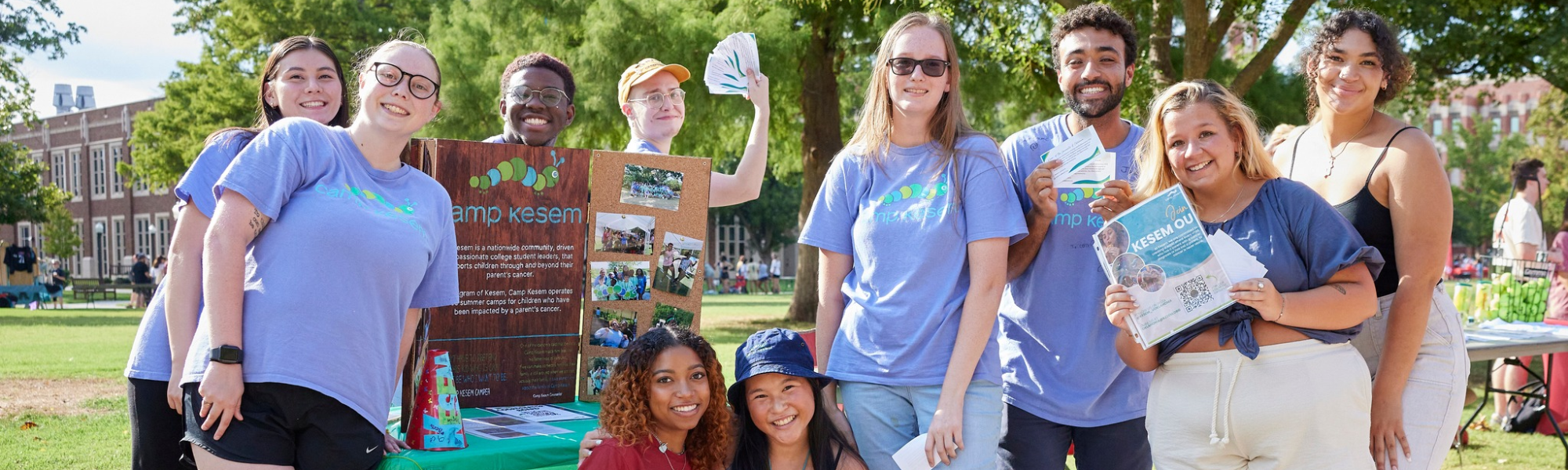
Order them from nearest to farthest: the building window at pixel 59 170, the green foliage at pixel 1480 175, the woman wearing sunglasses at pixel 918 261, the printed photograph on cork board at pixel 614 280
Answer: the woman wearing sunglasses at pixel 918 261 → the printed photograph on cork board at pixel 614 280 → the green foliage at pixel 1480 175 → the building window at pixel 59 170

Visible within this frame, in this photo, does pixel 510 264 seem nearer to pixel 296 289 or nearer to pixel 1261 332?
pixel 296 289

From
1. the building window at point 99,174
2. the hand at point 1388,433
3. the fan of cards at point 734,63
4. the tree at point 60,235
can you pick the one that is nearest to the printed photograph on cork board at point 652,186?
the fan of cards at point 734,63

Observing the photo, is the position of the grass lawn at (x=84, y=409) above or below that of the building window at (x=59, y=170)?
below

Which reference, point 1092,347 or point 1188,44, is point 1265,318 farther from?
point 1188,44

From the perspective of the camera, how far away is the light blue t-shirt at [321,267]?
242 cm

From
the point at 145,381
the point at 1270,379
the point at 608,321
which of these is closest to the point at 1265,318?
the point at 1270,379

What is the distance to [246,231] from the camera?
2.41m

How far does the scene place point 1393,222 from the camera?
282 cm

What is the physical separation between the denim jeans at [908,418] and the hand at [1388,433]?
3.42 ft

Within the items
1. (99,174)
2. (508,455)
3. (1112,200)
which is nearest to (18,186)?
(508,455)

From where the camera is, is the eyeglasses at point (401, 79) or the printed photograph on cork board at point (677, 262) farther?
the printed photograph on cork board at point (677, 262)

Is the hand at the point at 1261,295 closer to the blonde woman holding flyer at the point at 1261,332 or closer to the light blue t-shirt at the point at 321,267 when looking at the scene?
the blonde woman holding flyer at the point at 1261,332

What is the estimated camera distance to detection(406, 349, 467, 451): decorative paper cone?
3.10m

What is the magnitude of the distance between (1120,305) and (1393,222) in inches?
35.0
